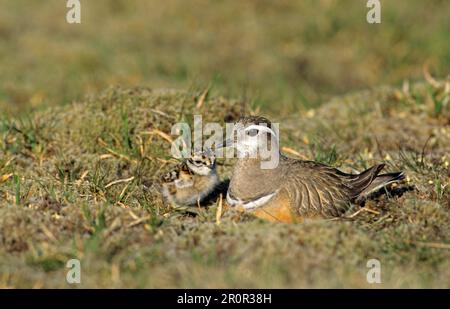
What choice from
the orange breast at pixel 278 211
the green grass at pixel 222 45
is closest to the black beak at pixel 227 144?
the orange breast at pixel 278 211

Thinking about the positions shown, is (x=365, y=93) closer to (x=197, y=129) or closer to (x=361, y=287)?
(x=197, y=129)

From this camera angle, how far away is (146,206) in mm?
6172

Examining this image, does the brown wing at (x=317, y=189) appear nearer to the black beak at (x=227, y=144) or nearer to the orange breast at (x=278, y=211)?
the orange breast at (x=278, y=211)

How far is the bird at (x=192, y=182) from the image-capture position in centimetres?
661

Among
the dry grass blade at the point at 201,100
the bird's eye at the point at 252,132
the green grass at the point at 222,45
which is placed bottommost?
the bird's eye at the point at 252,132

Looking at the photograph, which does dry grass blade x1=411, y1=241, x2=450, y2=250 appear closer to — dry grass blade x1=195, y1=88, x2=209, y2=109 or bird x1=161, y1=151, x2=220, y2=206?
bird x1=161, y1=151, x2=220, y2=206

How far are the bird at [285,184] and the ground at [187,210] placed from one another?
0.18 meters

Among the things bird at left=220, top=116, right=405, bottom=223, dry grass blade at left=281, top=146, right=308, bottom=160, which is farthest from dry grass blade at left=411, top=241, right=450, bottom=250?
dry grass blade at left=281, top=146, right=308, bottom=160

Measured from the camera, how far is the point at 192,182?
663 centimetres

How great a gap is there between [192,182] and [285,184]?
98 cm

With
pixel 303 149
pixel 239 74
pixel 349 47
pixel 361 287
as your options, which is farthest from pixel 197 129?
pixel 349 47

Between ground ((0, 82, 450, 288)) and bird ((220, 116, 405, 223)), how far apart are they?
0.18m

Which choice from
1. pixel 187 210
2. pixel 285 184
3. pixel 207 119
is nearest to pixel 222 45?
pixel 207 119

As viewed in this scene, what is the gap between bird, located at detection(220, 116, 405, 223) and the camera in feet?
19.6
